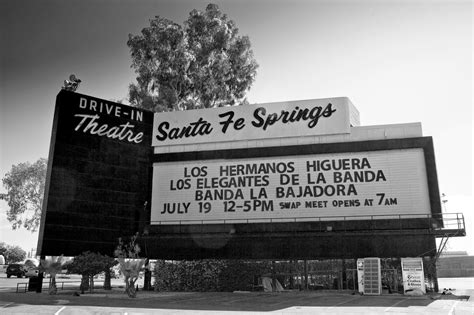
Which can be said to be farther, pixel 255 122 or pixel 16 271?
pixel 16 271

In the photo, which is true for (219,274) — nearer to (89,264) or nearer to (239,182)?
(239,182)

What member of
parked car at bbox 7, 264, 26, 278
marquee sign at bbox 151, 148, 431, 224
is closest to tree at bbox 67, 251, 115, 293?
marquee sign at bbox 151, 148, 431, 224

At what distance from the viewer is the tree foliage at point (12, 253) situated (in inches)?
3553

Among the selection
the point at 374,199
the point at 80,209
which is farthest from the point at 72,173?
the point at 374,199

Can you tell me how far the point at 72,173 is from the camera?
31.6m

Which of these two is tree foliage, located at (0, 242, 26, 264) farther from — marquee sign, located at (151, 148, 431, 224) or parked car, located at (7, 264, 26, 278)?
marquee sign, located at (151, 148, 431, 224)

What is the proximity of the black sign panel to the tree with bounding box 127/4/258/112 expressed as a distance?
567 inches

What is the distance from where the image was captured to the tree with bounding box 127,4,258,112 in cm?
5000

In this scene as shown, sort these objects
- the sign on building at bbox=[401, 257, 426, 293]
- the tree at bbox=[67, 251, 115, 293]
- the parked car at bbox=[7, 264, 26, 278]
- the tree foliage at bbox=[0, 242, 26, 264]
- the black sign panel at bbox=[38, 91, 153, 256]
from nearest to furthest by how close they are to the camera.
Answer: the sign on building at bbox=[401, 257, 426, 293] → the tree at bbox=[67, 251, 115, 293] → the black sign panel at bbox=[38, 91, 153, 256] → the parked car at bbox=[7, 264, 26, 278] → the tree foliage at bbox=[0, 242, 26, 264]

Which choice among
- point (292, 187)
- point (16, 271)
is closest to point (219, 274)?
point (292, 187)

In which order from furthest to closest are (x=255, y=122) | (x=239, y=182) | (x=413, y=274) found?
(x=255, y=122)
(x=239, y=182)
(x=413, y=274)

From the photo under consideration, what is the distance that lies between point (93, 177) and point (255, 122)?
13.2 meters

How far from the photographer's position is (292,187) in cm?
3306

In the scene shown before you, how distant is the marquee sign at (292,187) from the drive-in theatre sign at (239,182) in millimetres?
78
